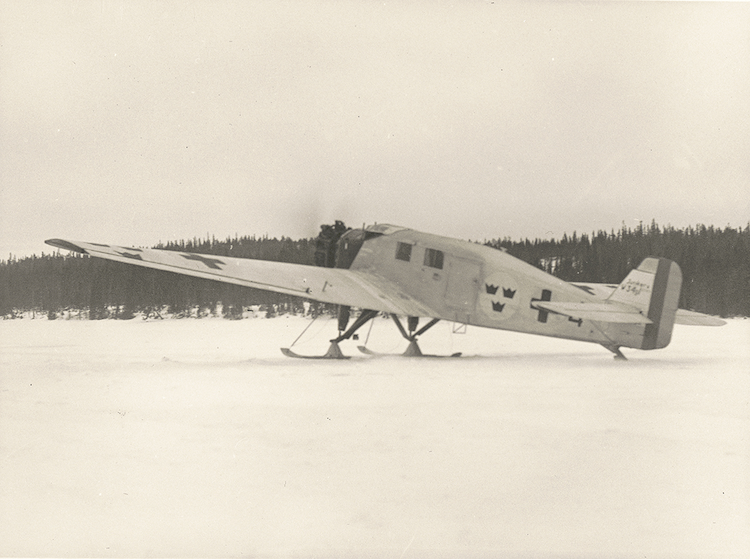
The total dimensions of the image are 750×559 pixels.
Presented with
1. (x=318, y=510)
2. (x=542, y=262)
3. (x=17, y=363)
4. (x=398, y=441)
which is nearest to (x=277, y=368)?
(x=17, y=363)

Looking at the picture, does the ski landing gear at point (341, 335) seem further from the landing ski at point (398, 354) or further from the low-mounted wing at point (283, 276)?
the landing ski at point (398, 354)

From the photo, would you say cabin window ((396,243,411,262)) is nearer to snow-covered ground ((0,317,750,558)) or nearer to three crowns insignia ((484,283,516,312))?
three crowns insignia ((484,283,516,312))

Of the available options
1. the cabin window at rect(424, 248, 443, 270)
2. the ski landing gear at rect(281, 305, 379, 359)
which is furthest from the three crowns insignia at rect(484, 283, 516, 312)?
the ski landing gear at rect(281, 305, 379, 359)

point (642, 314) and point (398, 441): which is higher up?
point (642, 314)

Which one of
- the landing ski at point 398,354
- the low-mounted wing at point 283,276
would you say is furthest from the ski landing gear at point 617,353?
the low-mounted wing at point 283,276

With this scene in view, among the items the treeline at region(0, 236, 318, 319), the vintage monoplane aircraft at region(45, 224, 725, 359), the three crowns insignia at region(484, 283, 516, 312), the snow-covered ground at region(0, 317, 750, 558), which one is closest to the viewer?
the snow-covered ground at region(0, 317, 750, 558)

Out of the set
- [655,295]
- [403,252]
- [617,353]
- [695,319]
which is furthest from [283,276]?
[695,319]

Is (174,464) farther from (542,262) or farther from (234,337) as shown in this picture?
(542,262)
